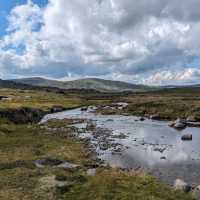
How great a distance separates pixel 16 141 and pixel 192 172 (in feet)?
97.2

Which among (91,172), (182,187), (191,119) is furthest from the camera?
(191,119)

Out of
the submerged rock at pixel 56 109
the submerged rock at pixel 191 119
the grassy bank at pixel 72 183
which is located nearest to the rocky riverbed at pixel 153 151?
the grassy bank at pixel 72 183

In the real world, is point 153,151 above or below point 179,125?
below

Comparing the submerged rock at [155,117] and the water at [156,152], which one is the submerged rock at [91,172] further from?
the submerged rock at [155,117]

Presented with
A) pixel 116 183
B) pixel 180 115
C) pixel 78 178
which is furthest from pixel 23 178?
pixel 180 115

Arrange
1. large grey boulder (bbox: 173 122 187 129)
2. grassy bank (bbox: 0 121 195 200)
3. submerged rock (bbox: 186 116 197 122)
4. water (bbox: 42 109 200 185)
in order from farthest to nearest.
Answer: submerged rock (bbox: 186 116 197 122) → large grey boulder (bbox: 173 122 187 129) → water (bbox: 42 109 200 185) → grassy bank (bbox: 0 121 195 200)

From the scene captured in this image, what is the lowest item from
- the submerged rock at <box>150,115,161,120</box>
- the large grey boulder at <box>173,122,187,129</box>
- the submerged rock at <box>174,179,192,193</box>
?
the submerged rock at <box>150,115,161,120</box>

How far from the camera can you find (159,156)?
46188 millimetres

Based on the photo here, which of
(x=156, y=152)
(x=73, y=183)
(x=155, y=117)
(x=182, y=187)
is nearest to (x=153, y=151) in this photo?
(x=156, y=152)

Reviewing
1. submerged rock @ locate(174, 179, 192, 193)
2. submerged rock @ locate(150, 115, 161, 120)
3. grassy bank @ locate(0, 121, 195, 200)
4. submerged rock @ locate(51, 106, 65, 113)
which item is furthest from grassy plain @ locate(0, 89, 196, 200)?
submerged rock @ locate(51, 106, 65, 113)

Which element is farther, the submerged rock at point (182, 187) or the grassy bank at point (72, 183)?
the submerged rock at point (182, 187)

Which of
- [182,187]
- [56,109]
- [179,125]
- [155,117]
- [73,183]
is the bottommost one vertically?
[155,117]

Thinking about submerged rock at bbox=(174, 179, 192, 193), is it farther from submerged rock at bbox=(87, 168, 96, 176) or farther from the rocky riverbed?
submerged rock at bbox=(87, 168, 96, 176)

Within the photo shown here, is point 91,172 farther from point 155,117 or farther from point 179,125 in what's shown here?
point 155,117
